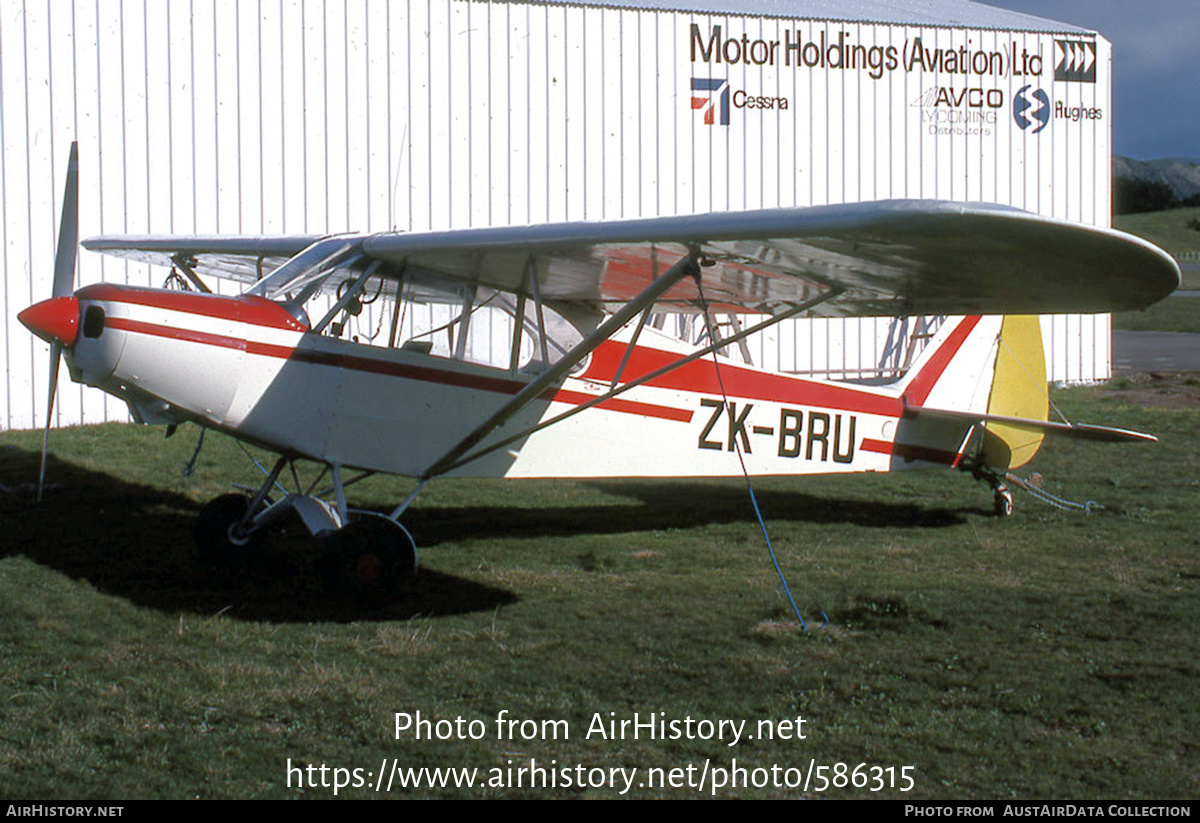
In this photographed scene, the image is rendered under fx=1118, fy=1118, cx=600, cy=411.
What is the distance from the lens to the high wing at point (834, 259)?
4.43m

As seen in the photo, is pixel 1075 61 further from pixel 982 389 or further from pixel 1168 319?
pixel 1168 319

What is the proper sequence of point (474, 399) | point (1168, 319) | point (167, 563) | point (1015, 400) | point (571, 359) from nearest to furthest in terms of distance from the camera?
point (571, 359)
point (474, 399)
point (167, 563)
point (1015, 400)
point (1168, 319)

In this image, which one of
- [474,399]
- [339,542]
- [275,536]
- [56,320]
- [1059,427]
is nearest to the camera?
[56,320]

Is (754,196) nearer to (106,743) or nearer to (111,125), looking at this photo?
(111,125)

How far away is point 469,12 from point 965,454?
8.25 meters

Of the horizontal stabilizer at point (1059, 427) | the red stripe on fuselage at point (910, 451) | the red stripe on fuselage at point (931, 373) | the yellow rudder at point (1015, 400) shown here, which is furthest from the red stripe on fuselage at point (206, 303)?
the yellow rudder at point (1015, 400)

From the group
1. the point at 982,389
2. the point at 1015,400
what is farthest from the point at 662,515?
the point at 1015,400

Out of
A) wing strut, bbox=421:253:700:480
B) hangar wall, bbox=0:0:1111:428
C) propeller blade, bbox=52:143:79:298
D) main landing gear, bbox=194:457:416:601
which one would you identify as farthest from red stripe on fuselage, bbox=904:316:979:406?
propeller blade, bbox=52:143:79:298

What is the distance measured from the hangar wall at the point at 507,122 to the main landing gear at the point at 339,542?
6184mm

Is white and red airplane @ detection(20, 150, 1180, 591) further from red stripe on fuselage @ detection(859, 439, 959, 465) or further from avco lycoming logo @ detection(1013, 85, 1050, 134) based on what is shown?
avco lycoming logo @ detection(1013, 85, 1050, 134)

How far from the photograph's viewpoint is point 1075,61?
659 inches

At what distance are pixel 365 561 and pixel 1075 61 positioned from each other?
1482cm

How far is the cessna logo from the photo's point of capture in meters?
16.6

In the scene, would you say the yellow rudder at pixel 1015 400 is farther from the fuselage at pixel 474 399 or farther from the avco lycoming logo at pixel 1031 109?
the avco lycoming logo at pixel 1031 109
